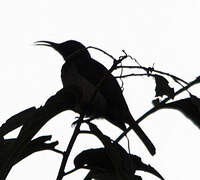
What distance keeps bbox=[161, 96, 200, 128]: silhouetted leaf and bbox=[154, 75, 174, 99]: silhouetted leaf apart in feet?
0.16

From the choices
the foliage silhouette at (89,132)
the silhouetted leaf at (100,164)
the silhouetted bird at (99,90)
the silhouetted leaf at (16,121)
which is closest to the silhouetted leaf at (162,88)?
the foliage silhouette at (89,132)

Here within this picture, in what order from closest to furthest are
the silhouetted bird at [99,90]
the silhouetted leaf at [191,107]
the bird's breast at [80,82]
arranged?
the silhouetted leaf at [191,107] → the silhouetted bird at [99,90] → the bird's breast at [80,82]

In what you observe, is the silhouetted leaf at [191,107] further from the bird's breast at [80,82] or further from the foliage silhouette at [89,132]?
Answer: the bird's breast at [80,82]

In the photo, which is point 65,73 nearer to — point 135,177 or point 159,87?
Result: point 159,87

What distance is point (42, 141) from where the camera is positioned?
1.83 metres

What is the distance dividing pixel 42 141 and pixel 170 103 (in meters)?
0.56

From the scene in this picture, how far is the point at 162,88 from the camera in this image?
2000 millimetres

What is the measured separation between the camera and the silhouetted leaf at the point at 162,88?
1953mm

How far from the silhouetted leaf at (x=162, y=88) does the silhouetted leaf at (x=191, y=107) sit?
0.16ft

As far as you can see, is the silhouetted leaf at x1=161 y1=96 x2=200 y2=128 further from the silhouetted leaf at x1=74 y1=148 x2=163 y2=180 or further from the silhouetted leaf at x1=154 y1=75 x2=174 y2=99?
the silhouetted leaf at x1=74 y1=148 x2=163 y2=180

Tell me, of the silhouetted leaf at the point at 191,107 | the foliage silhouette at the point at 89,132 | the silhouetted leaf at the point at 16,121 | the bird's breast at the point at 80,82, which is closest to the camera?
the foliage silhouette at the point at 89,132

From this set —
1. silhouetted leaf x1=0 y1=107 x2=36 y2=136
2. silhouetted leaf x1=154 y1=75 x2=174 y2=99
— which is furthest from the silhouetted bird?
Result: silhouetted leaf x1=0 y1=107 x2=36 y2=136

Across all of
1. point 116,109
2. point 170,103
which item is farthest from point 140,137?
point 170,103

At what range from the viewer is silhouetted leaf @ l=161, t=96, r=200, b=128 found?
1946 mm
